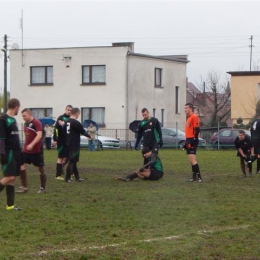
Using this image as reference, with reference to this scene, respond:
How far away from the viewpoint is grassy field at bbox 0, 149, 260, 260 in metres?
8.53

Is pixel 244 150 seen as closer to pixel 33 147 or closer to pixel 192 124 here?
pixel 192 124

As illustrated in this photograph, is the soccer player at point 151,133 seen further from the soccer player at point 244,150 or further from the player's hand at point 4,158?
the player's hand at point 4,158

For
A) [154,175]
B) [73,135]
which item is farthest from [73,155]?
[154,175]

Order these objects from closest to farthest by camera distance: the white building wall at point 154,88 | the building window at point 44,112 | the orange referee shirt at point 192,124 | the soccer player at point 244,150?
the orange referee shirt at point 192,124 → the soccer player at point 244,150 → the white building wall at point 154,88 → the building window at point 44,112

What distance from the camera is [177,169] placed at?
22.9 m

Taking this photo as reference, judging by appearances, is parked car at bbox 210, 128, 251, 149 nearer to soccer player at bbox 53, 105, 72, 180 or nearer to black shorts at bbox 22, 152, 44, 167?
soccer player at bbox 53, 105, 72, 180

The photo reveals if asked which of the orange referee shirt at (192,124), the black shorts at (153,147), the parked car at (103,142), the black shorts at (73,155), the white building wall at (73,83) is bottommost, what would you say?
the parked car at (103,142)

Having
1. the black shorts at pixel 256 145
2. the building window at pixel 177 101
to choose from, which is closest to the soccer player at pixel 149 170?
the black shorts at pixel 256 145

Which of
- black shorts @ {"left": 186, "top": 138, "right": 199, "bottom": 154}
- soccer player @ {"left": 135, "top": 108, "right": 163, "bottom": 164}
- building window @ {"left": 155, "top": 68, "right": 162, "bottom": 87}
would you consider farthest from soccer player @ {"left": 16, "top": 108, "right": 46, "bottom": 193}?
building window @ {"left": 155, "top": 68, "right": 162, "bottom": 87}

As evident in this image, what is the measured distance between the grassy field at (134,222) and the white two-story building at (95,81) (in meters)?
35.0

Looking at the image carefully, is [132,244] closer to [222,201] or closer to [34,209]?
[34,209]

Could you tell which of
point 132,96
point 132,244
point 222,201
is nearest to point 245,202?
point 222,201

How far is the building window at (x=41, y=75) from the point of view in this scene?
54.4 m

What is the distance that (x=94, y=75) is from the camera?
175 feet
